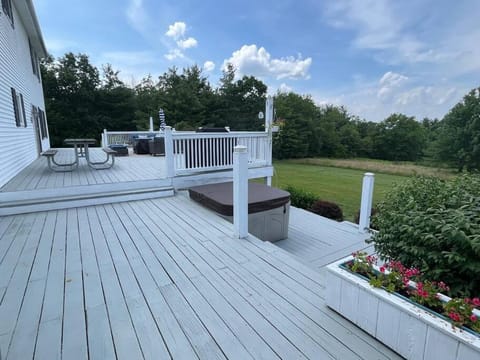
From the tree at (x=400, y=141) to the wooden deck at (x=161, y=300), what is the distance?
123ft

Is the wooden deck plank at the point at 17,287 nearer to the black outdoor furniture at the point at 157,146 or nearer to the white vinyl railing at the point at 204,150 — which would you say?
the white vinyl railing at the point at 204,150

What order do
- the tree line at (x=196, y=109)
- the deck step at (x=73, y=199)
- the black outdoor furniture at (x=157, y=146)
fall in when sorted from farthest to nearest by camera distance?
the tree line at (x=196, y=109) < the black outdoor furniture at (x=157, y=146) < the deck step at (x=73, y=199)

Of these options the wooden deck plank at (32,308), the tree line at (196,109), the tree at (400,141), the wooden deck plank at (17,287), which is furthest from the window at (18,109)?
the tree at (400,141)

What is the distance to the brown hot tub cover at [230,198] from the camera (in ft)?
12.8

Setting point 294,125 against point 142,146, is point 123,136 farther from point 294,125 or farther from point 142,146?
point 294,125

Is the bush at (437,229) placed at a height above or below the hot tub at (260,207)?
above

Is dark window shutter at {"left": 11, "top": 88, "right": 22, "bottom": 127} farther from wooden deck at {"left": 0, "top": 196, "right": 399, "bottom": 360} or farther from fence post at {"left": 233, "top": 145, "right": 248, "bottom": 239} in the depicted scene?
fence post at {"left": 233, "top": 145, "right": 248, "bottom": 239}

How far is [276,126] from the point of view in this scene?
19.9 feet

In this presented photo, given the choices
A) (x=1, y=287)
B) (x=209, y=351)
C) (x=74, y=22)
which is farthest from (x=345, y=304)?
(x=74, y=22)

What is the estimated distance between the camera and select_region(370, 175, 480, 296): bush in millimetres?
1512

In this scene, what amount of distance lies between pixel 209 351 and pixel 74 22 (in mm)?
18598

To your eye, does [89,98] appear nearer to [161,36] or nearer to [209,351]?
[161,36]

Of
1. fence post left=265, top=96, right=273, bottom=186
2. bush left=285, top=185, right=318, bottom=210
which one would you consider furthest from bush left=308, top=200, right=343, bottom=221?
fence post left=265, top=96, right=273, bottom=186

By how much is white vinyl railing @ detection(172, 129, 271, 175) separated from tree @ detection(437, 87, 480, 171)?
23.5 m
